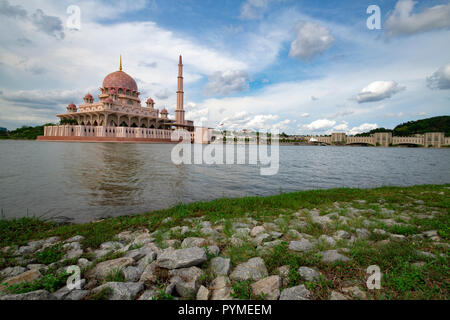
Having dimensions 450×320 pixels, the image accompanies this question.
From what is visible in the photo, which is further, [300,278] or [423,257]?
[423,257]

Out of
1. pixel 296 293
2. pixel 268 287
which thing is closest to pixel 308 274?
pixel 296 293

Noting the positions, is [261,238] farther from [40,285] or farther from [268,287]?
[40,285]

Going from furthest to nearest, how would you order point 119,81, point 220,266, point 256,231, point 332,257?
point 119,81 < point 256,231 < point 332,257 < point 220,266

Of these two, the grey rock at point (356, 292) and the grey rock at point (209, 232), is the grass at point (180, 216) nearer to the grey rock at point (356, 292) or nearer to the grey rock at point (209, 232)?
the grey rock at point (209, 232)

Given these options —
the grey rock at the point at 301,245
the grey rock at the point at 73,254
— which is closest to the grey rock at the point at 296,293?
the grey rock at the point at 301,245

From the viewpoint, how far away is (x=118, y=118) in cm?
7600

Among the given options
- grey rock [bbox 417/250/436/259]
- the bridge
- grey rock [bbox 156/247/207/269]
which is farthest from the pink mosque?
the bridge

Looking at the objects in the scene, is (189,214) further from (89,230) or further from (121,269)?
(121,269)

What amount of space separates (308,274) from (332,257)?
667 mm

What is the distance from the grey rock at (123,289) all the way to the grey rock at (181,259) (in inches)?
18.4

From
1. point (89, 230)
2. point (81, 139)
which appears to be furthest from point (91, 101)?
point (89, 230)

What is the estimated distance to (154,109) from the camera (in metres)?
91.8
